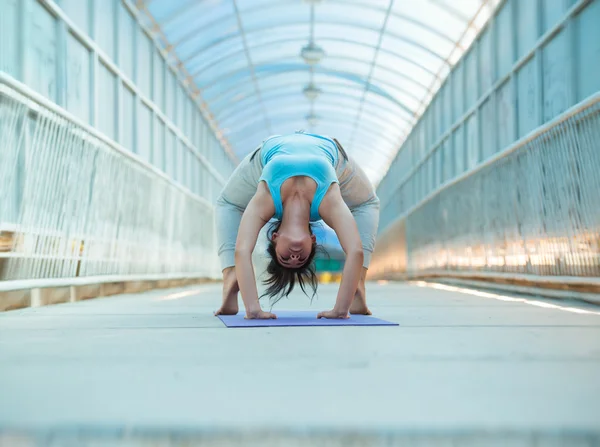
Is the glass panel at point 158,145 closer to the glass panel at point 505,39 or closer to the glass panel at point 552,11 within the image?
the glass panel at point 505,39

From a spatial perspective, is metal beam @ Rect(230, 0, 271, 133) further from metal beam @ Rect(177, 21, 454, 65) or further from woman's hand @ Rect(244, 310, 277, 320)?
woman's hand @ Rect(244, 310, 277, 320)

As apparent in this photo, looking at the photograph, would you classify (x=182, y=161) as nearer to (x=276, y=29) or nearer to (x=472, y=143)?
(x=276, y=29)

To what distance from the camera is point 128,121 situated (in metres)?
12.1

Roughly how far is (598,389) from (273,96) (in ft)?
71.0

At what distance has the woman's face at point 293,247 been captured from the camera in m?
4.41

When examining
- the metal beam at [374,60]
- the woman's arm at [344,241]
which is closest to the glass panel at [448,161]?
the metal beam at [374,60]

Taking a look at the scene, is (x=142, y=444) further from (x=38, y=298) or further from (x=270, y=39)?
(x=270, y=39)

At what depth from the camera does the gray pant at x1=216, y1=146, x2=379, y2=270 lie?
17.3 ft

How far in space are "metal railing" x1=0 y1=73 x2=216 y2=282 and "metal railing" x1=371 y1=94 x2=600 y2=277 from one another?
15.6 feet

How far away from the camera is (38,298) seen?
6.11 m

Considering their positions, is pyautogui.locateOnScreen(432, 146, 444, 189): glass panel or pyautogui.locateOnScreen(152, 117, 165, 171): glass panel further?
pyautogui.locateOnScreen(432, 146, 444, 189): glass panel

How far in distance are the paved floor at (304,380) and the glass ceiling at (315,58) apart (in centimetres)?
1079

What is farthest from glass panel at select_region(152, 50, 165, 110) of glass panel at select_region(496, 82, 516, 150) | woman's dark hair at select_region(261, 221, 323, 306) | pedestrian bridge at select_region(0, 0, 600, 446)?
woman's dark hair at select_region(261, 221, 323, 306)

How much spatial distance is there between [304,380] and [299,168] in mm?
2588
